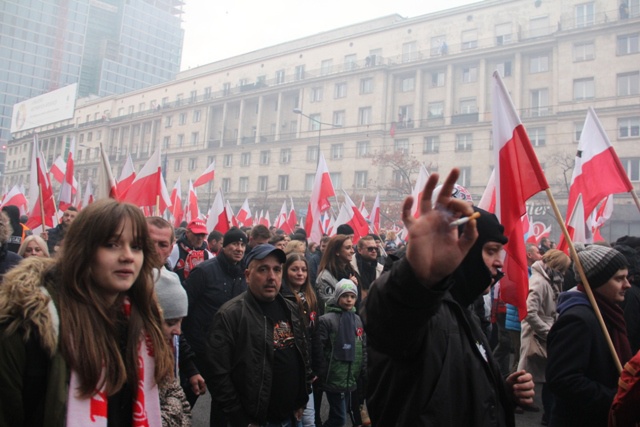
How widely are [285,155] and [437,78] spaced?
17087 millimetres

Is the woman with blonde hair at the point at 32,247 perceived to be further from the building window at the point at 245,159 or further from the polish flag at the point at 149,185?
the building window at the point at 245,159

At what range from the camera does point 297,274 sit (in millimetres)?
4492

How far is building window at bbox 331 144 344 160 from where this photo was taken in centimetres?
4638

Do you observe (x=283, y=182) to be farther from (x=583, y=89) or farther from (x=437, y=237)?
(x=437, y=237)

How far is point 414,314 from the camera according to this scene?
4.70 ft

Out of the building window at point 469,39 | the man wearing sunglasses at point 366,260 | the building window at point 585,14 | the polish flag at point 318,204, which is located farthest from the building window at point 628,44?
the man wearing sunglasses at point 366,260

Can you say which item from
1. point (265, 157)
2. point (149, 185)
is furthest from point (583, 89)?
point (149, 185)

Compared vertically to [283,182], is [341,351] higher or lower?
lower

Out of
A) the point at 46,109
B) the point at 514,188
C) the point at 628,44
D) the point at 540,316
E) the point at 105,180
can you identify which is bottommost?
the point at 540,316

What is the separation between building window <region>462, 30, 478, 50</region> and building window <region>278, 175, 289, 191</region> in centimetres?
2102

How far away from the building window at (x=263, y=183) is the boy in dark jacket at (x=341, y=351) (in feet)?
153

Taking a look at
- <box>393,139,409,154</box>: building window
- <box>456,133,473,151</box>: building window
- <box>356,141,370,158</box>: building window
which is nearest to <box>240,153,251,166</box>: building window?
<box>356,141,370,158</box>: building window

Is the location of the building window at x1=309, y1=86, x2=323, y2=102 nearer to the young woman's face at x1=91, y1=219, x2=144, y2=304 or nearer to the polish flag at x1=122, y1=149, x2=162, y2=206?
the polish flag at x1=122, y1=149, x2=162, y2=206

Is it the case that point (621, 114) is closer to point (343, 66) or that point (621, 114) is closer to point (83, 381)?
point (343, 66)
